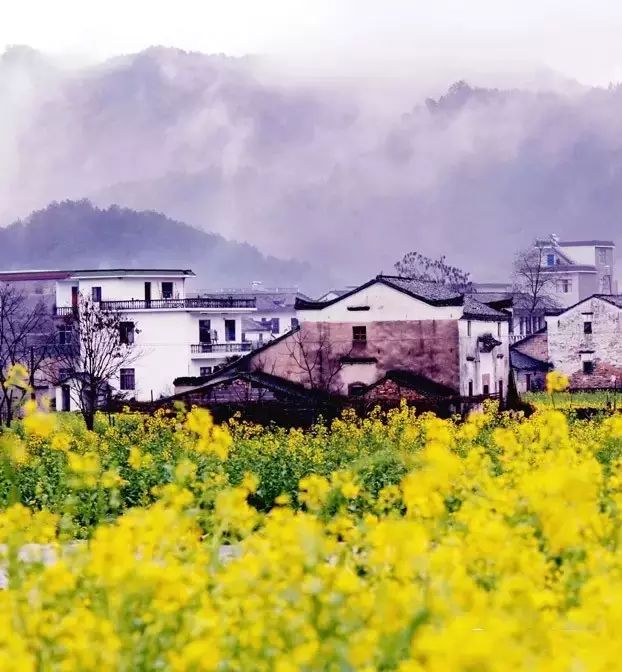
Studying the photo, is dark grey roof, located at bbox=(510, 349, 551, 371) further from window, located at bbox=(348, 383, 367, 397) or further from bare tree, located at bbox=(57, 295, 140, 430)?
window, located at bbox=(348, 383, 367, 397)

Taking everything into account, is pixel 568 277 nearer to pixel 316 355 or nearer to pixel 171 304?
pixel 171 304

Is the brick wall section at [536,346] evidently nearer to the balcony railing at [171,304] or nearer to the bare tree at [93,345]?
the balcony railing at [171,304]

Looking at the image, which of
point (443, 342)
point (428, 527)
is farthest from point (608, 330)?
point (428, 527)

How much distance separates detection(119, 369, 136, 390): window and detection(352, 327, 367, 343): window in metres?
19.7

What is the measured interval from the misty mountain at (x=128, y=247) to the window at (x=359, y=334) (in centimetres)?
10960

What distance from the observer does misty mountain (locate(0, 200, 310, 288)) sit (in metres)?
152

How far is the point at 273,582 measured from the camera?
567cm

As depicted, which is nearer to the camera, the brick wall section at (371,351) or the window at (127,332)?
the brick wall section at (371,351)

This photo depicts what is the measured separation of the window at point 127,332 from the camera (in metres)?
55.2

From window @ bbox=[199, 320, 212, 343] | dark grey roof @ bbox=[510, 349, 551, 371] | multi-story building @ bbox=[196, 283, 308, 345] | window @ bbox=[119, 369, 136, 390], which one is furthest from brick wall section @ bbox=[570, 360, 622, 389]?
multi-story building @ bbox=[196, 283, 308, 345]

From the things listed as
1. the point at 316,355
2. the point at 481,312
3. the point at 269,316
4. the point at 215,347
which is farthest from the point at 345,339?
the point at 269,316

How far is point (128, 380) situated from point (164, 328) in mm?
2919

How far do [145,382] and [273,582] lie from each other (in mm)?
51789

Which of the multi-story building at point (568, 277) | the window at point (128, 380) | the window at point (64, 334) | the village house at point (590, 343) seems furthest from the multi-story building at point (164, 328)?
the multi-story building at point (568, 277)
